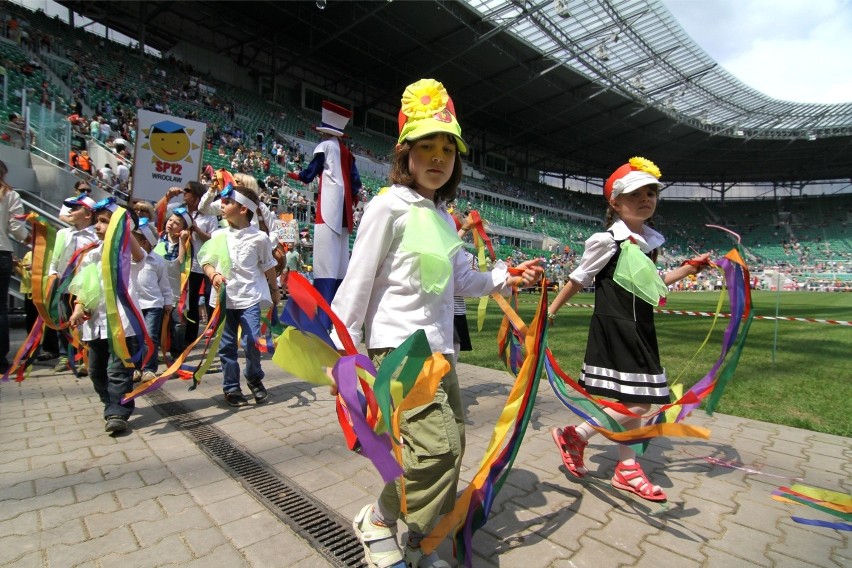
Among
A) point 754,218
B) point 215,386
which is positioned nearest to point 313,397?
point 215,386

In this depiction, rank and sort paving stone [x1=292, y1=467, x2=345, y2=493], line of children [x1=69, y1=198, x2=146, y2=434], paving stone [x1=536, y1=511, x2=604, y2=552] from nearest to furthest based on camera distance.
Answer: paving stone [x1=536, y1=511, x2=604, y2=552] → paving stone [x1=292, y1=467, x2=345, y2=493] → line of children [x1=69, y1=198, x2=146, y2=434]

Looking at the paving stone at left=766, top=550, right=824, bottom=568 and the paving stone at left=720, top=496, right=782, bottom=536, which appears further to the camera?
the paving stone at left=720, top=496, right=782, bottom=536

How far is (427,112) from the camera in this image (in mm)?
1953

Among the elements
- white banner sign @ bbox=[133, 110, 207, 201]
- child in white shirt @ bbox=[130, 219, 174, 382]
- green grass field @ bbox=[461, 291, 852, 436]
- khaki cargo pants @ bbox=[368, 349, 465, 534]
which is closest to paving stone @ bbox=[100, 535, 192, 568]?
khaki cargo pants @ bbox=[368, 349, 465, 534]

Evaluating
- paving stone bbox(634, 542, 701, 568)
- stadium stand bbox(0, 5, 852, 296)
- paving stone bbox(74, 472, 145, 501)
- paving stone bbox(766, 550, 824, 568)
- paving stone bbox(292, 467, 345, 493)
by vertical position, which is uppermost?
stadium stand bbox(0, 5, 852, 296)

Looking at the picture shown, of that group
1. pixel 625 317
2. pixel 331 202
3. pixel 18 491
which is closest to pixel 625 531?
pixel 625 317

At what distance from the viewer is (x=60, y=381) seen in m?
5.03

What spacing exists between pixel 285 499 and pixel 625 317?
2197 millimetres

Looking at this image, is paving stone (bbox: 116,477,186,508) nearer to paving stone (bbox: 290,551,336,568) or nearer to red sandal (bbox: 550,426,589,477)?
paving stone (bbox: 290,551,336,568)

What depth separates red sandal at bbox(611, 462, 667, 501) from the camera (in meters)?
2.60

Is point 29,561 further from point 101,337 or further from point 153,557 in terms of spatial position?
point 101,337

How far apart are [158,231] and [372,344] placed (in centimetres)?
568

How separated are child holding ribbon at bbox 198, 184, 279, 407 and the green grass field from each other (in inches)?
129

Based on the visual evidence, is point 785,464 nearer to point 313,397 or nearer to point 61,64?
point 313,397
